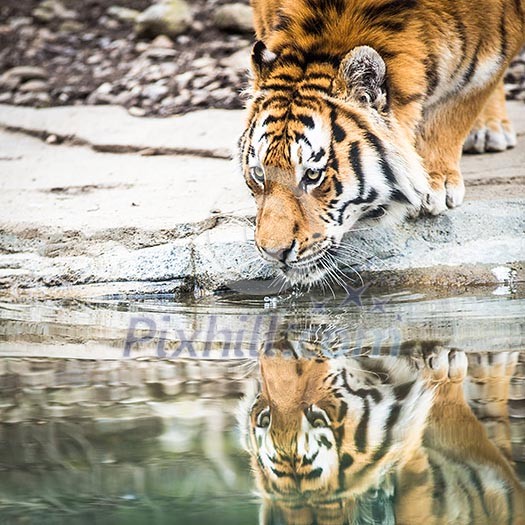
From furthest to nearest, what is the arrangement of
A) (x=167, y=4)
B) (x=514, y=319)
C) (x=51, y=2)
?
(x=51, y=2) → (x=167, y=4) → (x=514, y=319)

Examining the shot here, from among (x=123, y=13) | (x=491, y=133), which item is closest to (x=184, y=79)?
(x=123, y=13)

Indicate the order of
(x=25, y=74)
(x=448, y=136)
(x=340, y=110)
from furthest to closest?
1. (x=25, y=74)
2. (x=448, y=136)
3. (x=340, y=110)

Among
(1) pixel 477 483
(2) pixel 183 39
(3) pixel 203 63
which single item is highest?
(2) pixel 183 39

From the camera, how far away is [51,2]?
7.70m

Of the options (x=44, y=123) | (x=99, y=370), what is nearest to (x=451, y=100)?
(x=99, y=370)

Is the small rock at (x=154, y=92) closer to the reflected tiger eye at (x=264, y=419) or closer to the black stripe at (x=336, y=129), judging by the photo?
the black stripe at (x=336, y=129)

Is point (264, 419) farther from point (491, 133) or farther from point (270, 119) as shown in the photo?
point (491, 133)

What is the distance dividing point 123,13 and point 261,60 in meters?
4.20

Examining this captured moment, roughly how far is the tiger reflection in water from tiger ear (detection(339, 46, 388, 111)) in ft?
3.24

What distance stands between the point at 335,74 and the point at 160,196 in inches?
47.7

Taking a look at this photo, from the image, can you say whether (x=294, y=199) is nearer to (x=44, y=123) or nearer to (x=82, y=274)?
(x=82, y=274)

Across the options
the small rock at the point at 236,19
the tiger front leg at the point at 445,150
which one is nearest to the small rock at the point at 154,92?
the small rock at the point at 236,19

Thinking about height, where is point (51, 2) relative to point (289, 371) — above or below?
above

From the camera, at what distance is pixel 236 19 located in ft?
22.6
